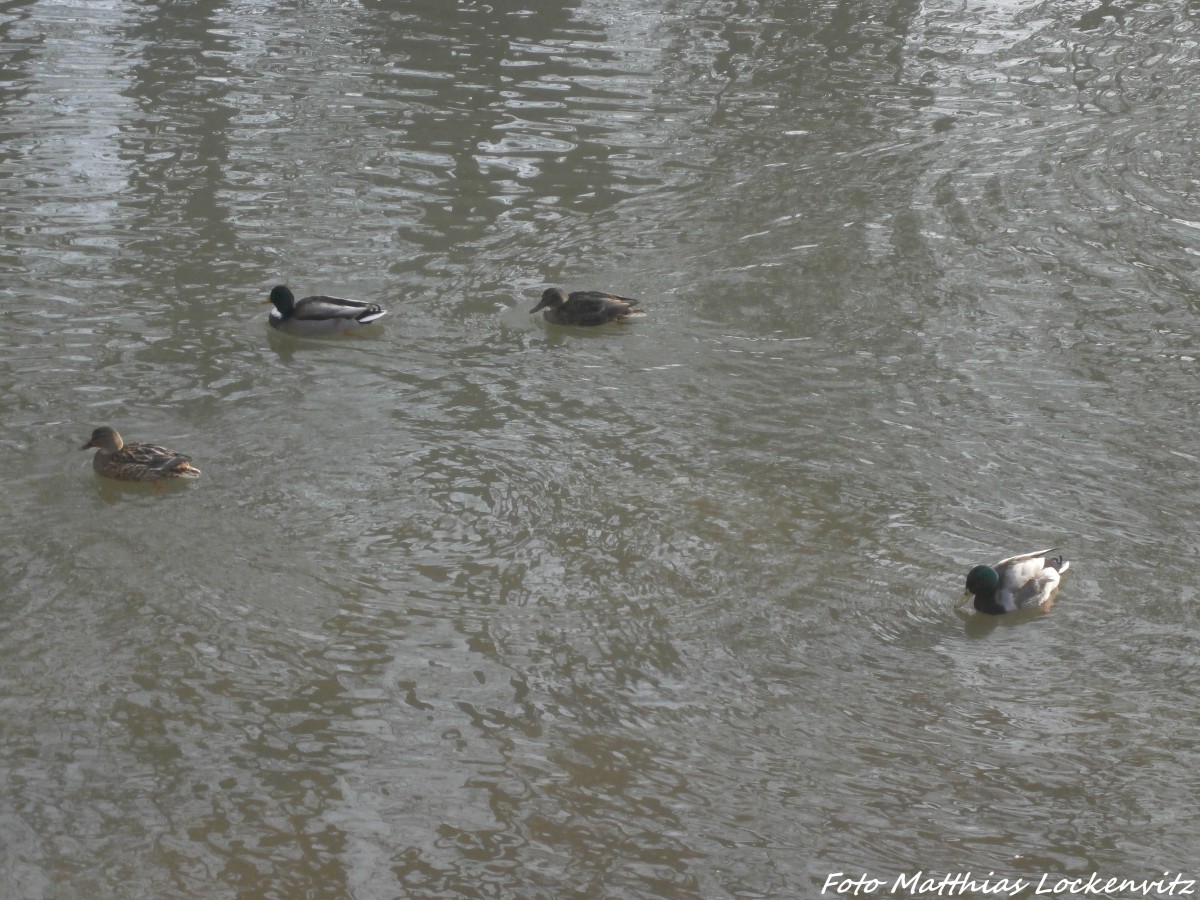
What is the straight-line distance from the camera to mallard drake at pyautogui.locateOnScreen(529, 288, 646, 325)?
1024 centimetres

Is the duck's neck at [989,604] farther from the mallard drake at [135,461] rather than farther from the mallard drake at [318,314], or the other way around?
the mallard drake at [318,314]

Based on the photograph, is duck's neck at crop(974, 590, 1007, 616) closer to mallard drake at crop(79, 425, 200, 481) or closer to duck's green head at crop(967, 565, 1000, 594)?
duck's green head at crop(967, 565, 1000, 594)

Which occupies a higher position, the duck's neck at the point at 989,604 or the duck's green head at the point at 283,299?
the duck's green head at the point at 283,299

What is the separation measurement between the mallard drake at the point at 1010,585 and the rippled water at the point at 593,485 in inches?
4.6

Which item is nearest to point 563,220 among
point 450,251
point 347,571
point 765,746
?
point 450,251

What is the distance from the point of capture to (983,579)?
23.3ft

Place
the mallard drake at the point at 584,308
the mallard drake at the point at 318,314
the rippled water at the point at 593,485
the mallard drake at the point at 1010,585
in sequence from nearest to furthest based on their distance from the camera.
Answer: the rippled water at the point at 593,485 → the mallard drake at the point at 1010,585 → the mallard drake at the point at 318,314 → the mallard drake at the point at 584,308

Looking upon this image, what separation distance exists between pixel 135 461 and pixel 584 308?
3.41 m

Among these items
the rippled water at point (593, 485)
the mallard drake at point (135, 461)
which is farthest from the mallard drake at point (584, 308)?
the mallard drake at point (135, 461)

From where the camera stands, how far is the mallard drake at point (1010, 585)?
7051 mm

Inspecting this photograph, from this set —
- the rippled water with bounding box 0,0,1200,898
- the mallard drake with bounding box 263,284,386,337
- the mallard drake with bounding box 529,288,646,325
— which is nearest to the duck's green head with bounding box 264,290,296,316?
the mallard drake with bounding box 263,284,386,337

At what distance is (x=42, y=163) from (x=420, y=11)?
255 inches

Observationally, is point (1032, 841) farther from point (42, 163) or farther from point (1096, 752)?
point (42, 163)

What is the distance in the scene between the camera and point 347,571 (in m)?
7.47
